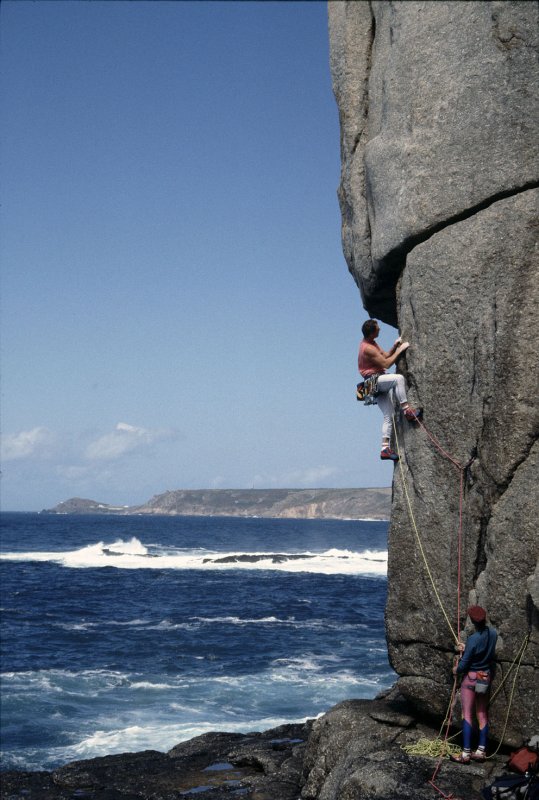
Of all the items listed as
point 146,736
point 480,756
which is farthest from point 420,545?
point 146,736

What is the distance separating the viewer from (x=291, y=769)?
603 inches

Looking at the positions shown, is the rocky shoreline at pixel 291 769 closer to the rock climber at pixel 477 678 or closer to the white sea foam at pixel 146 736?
the rock climber at pixel 477 678

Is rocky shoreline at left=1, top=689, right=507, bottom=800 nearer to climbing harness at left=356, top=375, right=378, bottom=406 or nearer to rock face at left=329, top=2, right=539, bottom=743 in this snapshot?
rock face at left=329, top=2, right=539, bottom=743

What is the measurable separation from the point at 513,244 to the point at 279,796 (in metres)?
10.2

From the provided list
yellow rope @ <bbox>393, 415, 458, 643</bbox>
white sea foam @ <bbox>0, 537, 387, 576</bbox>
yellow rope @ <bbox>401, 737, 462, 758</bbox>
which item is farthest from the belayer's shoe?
white sea foam @ <bbox>0, 537, 387, 576</bbox>

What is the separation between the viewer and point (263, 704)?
24.5m

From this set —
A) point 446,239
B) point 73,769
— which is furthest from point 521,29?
point 73,769

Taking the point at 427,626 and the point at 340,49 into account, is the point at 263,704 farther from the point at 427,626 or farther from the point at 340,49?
the point at 340,49

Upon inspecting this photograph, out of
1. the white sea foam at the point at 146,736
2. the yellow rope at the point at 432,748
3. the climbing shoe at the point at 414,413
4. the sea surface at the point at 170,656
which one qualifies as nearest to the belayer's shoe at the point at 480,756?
the yellow rope at the point at 432,748

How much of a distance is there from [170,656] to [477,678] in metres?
22.6

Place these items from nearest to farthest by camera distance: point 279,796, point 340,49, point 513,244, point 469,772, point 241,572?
point 469,772 < point 513,244 < point 279,796 < point 340,49 < point 241,572

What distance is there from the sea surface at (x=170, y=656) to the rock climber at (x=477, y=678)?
1142cm

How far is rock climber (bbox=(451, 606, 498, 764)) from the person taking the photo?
11.0 meters

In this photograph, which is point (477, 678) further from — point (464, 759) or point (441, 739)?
point (441, 739)
